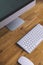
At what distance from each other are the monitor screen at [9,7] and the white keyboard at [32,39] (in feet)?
0.68

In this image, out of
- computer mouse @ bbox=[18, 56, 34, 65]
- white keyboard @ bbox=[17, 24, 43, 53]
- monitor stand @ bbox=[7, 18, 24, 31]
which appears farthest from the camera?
monitor stand @ bbox=[7, 18, 24, 31]

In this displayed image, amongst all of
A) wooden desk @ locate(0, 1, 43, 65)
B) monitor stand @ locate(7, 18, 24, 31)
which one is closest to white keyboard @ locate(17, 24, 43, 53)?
wooden desk @ locate(0, 1, 43, 65)

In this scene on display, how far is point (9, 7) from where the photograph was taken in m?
1.11

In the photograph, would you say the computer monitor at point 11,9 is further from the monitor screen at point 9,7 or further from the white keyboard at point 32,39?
the white keyboard at point 32,39

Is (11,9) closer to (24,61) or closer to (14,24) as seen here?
(14,24)

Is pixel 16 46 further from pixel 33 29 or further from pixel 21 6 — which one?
pixel 21 6

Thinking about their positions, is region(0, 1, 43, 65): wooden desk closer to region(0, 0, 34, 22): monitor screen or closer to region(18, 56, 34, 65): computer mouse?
region(18, 56, 34, 65): computer mouse

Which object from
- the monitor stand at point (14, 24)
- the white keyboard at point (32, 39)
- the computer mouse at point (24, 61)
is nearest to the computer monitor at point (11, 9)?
the monitor stand at point (14, 24)

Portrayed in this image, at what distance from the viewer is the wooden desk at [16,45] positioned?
3.32 ft

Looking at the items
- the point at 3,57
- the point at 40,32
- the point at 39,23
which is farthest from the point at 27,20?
the point at 3,57

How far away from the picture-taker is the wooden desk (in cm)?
101

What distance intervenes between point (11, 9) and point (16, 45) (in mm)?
265

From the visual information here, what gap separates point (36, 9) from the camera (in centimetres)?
147

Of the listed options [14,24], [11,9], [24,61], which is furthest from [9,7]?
[24,61]
